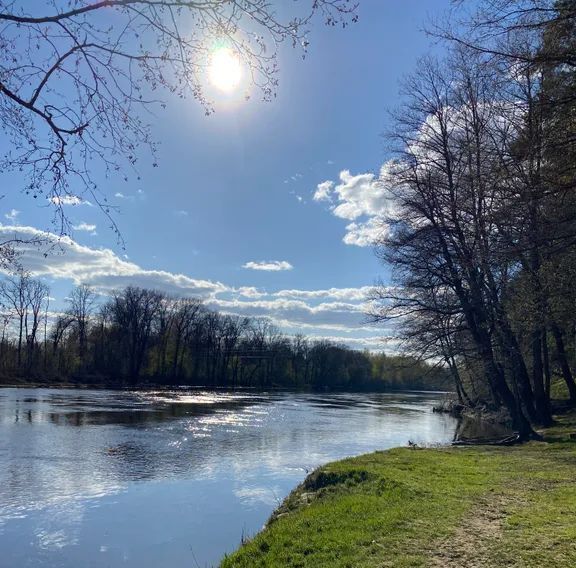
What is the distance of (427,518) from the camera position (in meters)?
6.96

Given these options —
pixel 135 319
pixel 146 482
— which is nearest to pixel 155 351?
pixel 135 319

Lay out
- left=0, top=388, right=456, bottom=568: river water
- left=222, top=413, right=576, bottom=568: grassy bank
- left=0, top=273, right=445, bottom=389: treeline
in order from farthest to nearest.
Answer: left=0, top=273, right=445, bottom=389: treeline
left=0, top=388, right=456, bottom=568: river water
left=222, top=413, right=576, bottom=568: grassy bank

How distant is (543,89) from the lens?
7695 mm

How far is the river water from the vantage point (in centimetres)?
884

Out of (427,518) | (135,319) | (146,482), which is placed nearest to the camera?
(427,518)

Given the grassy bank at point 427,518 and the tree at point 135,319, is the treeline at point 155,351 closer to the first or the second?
the tree at point 135,319

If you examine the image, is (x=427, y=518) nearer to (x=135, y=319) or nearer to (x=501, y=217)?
(x=501, y=217)

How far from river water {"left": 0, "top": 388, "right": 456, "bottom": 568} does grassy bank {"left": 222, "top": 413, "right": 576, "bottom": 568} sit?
5.28ft

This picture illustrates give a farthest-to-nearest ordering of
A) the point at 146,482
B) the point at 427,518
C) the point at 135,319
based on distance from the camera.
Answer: the point at 135,319 → the point at 146,482 → the point at 427,518

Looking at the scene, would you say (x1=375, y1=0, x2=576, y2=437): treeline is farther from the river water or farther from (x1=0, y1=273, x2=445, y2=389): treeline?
(x1=0, y1=273, x2=445, y2=389): treeline

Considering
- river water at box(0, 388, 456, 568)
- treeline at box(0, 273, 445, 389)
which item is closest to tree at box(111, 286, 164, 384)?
treeline at box(0, 273, 445, 389)

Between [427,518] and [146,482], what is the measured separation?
8.43 metres

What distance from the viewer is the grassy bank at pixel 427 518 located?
557 cm

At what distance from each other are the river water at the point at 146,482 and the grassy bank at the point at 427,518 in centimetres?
161
